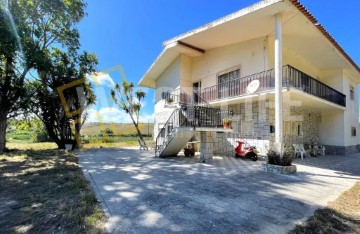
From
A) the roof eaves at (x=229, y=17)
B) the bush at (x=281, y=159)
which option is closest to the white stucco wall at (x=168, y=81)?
the roof eaves at (x=229, y=17)

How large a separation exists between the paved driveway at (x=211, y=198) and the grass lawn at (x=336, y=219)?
0.15 meters

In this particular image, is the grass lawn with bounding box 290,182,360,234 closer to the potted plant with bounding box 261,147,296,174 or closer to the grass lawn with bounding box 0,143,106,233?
the potted plant with bounding box 261,147,296,174

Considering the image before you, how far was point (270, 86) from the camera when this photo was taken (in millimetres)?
9164

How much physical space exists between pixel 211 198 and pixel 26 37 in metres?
11.9

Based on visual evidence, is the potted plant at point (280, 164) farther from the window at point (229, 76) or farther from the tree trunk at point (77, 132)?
the tree trunk at point (77, 132)

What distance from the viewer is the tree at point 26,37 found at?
9.79 meters

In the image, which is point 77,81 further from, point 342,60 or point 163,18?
point 342,60

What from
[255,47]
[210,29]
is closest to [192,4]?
[210,29]

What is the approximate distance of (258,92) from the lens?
9.23 meters

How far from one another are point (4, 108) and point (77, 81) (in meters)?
4.53

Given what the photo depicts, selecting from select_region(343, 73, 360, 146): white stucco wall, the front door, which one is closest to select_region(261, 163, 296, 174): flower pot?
the front door

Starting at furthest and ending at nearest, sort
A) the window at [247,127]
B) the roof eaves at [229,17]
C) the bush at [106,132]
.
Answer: the bush at [106,132] → the window at [247,127] → the roof eaves at [229,17]

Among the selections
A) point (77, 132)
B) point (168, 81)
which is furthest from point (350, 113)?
point (77, 132)

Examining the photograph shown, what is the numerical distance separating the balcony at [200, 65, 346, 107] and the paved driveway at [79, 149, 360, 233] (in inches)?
154
